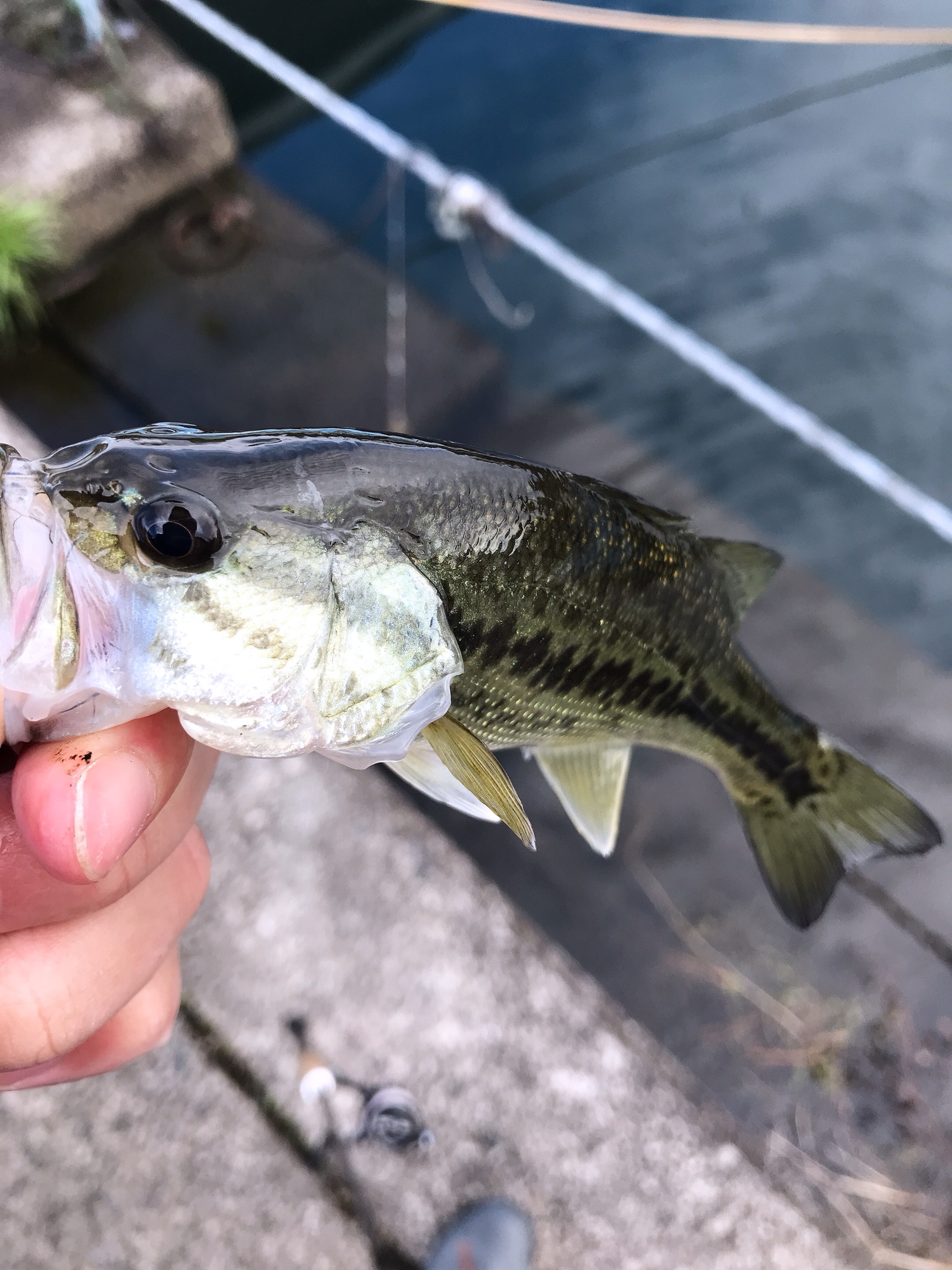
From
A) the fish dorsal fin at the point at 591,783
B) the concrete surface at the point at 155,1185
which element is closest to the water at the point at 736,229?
the fish dorsal fin at the point at 591,783

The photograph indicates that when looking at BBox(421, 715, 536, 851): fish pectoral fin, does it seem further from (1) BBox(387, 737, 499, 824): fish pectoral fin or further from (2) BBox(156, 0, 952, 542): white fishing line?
(2) BBox(156, 0, 952, 542): white fishing line

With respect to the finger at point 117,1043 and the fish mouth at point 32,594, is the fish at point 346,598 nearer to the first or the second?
the fish mouth at point 32,594

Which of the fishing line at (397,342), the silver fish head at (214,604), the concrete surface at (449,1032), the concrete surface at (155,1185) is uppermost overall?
the silver fish head at (214,604)

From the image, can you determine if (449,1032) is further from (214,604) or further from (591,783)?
(214,604)

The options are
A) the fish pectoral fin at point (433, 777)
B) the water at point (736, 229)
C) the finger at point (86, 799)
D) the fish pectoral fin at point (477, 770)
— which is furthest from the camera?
the water at point (736, 229)

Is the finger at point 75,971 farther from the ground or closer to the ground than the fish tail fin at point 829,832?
closer to the ground

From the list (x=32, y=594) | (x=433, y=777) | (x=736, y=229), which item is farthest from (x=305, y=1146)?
(x=736, y=229)

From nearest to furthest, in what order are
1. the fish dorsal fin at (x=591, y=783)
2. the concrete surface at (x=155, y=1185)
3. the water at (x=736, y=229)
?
the fish dorsal fin at (x=591, y=783)
the concrete surface at (x=155, y=1185)
the water at (x=736, y=229)
